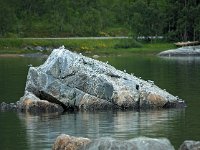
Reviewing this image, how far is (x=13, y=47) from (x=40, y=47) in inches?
201

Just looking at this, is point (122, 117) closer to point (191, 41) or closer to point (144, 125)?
point (144, 125)

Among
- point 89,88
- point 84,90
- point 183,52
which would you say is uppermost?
point 89,88

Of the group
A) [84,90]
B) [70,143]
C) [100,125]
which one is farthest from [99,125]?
[70,143]

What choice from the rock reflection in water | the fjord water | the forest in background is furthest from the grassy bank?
the rock reflection in water

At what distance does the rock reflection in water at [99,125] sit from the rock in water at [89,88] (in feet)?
5.24

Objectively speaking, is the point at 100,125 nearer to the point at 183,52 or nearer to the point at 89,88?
the point at 89,88

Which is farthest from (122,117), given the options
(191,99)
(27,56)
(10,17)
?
(10,17)

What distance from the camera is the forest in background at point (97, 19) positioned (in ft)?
491

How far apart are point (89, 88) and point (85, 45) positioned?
280 feet

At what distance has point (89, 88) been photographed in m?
50.5

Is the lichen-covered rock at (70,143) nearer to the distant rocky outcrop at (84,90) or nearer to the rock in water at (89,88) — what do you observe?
the distant rocky outcrop at (84,90)

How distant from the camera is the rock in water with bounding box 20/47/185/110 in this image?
5025cm

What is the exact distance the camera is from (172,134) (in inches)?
1521

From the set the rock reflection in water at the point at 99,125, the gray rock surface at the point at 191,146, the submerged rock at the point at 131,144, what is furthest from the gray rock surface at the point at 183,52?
the submerged rock at the point at 131,144
